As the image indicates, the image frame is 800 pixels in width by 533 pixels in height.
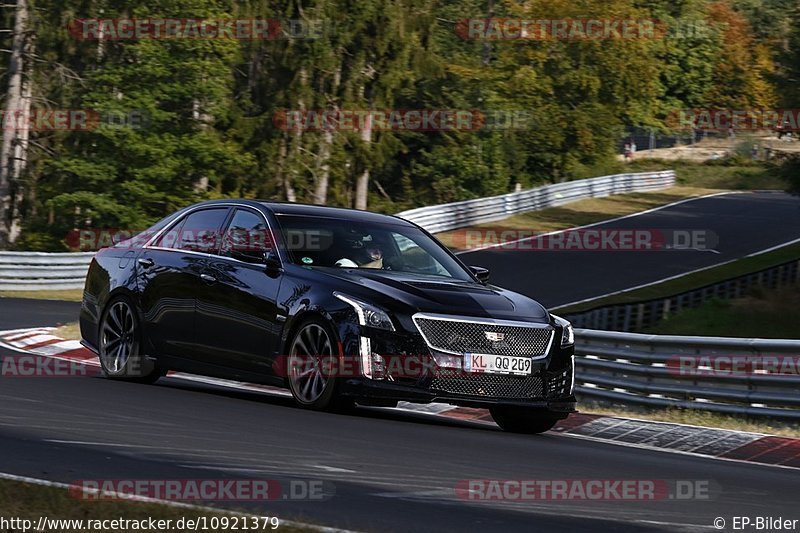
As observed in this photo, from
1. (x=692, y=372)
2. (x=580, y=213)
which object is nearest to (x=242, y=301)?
(x=692, y=372)

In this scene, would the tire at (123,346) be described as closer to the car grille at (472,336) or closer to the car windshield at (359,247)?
the car windshield at (359,247)

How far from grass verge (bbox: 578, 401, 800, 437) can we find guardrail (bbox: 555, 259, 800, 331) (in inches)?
219

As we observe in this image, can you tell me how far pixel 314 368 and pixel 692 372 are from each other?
4.80 metres

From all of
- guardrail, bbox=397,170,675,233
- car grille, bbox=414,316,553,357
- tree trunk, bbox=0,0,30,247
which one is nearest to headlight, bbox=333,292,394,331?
car grille, bbox=414,316,553,357

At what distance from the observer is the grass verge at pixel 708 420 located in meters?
12.0

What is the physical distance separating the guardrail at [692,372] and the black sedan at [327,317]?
287 cm

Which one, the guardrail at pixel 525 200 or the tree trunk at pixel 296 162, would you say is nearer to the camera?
the guardrail at pixel 525 200

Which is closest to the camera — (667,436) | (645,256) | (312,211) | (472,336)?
(472,336)

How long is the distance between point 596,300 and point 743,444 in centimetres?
2202

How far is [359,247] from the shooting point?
35.4 ft

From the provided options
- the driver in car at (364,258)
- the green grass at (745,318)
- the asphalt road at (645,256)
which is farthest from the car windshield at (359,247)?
the asphalt road at (645,256)

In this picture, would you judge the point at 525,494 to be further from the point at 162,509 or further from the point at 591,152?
the point at 591,152

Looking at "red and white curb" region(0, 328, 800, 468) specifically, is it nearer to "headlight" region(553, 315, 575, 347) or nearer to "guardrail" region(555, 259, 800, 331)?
"headlight" region(553, 315, 575, 347)

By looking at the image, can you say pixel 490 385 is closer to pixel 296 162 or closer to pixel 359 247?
pixel 359 247
